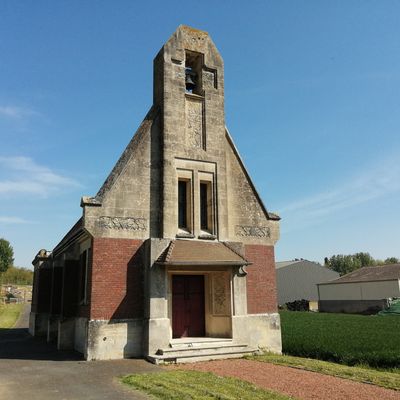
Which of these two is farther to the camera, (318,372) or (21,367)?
(21,367)

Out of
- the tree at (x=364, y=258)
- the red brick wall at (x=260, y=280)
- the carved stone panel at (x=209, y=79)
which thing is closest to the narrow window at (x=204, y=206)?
the red brick wall at (x=260, y=280)

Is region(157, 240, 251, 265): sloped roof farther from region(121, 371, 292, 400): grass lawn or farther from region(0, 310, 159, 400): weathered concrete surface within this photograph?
region(121, 371, 292, 400): grass lawn

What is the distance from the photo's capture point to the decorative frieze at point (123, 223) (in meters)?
15.2

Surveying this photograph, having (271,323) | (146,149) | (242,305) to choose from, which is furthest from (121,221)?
(271,323)

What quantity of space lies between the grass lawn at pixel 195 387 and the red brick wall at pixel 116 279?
3692 mm

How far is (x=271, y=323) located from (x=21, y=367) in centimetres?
937

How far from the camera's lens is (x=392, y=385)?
10.1m

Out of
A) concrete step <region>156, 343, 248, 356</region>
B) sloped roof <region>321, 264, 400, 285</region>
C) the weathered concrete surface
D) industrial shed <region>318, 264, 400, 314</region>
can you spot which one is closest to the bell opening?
concrete step <region>156, 343, 248, 356</region>

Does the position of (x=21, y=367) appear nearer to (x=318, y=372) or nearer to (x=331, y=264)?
(x=318, y=372)

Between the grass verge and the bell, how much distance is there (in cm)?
1146

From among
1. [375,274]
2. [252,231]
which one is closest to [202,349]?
[252,231]

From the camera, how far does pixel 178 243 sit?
1570 centimetres

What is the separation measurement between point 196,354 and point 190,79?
11.2 metres

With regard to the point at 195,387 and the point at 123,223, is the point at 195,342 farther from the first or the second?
the point at 195,387
